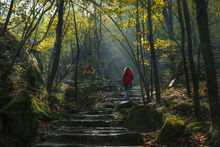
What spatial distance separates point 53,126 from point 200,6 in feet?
18.0

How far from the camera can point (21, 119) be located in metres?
4.25

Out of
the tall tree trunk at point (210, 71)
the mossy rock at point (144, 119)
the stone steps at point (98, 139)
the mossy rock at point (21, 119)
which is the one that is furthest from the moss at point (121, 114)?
the tall tree trunk at point (210, 71)

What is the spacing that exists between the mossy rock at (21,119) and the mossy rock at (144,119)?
3.35 meters

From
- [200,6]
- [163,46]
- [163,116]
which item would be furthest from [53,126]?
[163,46]

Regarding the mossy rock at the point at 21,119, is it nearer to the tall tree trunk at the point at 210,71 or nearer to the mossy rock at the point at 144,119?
the mossy rock at the point at 144,119

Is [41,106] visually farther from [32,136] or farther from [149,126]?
[149,126]

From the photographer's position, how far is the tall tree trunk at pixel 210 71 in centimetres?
366

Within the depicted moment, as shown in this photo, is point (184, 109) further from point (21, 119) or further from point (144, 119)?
point (21, 119)

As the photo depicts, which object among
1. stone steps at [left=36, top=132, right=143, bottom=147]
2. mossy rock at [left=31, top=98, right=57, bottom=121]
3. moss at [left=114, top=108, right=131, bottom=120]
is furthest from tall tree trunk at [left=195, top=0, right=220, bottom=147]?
mossy rock at [left=31, top=98, right=57, bottom=121]

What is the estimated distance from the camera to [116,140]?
492 cm

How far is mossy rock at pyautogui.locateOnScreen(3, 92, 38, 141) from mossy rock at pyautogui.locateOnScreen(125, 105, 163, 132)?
335 cm

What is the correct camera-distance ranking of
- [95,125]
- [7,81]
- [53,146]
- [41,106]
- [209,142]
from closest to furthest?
1. [209,142]
2. [53,146]
3. [7,81]
4. [41,106]
5. [95,125]

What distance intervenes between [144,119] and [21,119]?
13.2 feet

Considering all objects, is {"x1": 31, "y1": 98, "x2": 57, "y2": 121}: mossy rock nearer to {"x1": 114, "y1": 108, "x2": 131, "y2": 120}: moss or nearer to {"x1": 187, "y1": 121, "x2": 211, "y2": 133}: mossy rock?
{"x1": 114, "y1": 108, "x2": 131, "y2": 120}: moss
